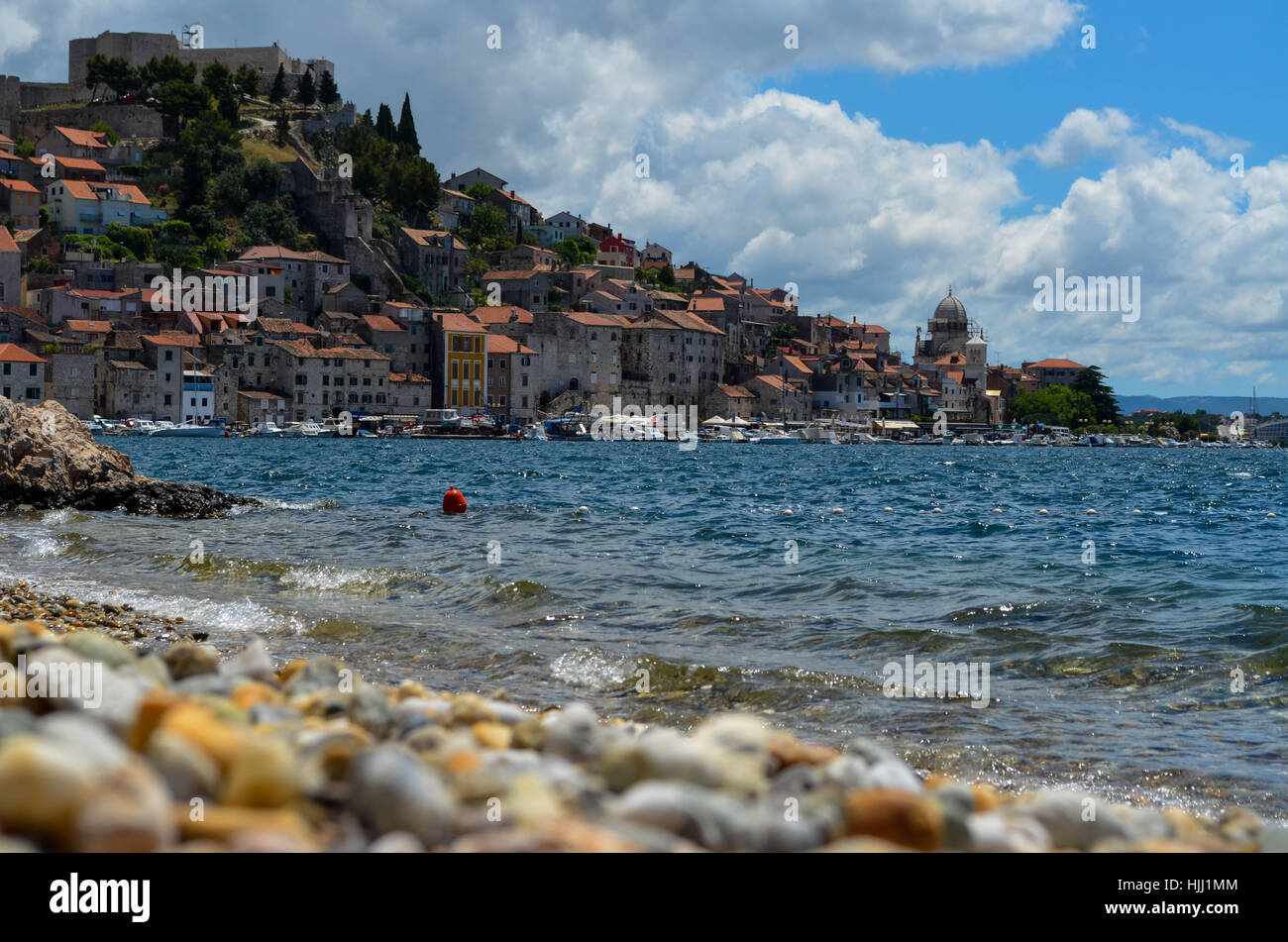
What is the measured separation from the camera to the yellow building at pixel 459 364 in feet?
357

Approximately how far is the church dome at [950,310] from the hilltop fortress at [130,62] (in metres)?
90.5

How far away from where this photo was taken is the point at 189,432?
9175 cm

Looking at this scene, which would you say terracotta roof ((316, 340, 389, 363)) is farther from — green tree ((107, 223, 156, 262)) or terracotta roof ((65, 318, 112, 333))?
green tree ((107, 223, 156, 262))

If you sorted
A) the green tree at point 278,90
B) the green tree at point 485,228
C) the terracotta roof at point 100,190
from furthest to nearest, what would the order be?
the green tree at point 278,90 < the green tree at point 485,228 < the terracotta roof at point 100,190

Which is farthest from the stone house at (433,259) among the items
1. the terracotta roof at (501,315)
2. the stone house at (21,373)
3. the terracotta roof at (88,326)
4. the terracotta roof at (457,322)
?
the stone house at (21,373)

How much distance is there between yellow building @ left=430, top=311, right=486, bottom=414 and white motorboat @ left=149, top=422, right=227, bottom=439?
21354 mm

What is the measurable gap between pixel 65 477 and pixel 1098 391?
521ft

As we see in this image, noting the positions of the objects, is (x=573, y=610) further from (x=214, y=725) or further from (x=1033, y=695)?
(x=214, y=725)

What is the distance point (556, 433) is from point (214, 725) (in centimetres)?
10645

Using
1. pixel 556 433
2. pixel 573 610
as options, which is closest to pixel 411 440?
pixel 556 433

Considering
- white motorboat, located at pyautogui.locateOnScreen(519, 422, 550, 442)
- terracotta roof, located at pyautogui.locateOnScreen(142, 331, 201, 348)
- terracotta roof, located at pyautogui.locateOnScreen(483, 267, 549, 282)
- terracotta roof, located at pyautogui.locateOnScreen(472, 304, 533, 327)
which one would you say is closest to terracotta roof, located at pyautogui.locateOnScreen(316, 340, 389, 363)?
terracotta roof, located at pyautogui.locateOnScreen(142, 331, 201, 348)

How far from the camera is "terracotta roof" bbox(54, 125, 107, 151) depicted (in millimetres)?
120000

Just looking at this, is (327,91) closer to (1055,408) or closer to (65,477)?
(1055,408)

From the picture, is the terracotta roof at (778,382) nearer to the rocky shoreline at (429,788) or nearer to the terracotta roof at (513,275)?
the terracotta roof at (513,275)
